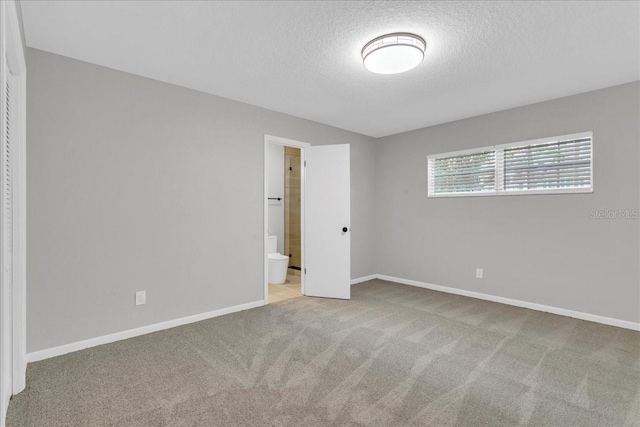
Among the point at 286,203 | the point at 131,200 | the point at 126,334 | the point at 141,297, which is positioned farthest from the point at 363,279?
the point at 131,200

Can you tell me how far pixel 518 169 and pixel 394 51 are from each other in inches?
100

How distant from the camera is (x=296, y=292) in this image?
4613 mm

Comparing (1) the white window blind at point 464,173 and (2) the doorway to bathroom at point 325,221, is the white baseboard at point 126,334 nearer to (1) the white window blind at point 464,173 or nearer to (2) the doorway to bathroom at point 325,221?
(2) the doorway to bathroom at point 325,221

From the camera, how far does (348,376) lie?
2293mm

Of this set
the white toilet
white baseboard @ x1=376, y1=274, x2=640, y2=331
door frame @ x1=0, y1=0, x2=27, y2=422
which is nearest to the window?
white baseboard @ x1=376, y1=274, x2=640, y2=331

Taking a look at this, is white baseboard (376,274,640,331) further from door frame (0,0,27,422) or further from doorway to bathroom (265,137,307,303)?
door frame (0,0,27,422)

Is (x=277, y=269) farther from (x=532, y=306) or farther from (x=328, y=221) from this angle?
(x=532, y=306)

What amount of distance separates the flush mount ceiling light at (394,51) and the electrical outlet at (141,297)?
2.87 m

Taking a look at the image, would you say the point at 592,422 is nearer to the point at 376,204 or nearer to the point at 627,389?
the point at 627,389

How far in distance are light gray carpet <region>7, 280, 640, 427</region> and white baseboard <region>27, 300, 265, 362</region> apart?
9 cm

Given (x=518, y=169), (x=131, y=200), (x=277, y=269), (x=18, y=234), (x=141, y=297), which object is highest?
(x=518, y=169)

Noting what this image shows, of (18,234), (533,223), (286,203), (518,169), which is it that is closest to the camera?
(18,234)

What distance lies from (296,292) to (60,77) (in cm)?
349

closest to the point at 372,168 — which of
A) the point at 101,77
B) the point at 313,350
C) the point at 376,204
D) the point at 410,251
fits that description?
the point at 376,204
